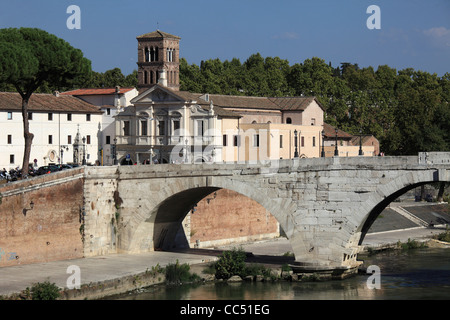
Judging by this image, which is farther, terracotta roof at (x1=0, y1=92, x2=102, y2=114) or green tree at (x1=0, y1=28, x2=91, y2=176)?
Answer: terracotta roof at (x1=0, y1=92, x2=102, y2=114)

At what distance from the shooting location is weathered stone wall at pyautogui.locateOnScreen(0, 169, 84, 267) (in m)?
30.1

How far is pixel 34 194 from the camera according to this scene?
31.0 meters

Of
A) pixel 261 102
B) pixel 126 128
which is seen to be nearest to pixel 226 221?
pixel 126 128

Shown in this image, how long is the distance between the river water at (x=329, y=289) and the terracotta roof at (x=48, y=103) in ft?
67.4

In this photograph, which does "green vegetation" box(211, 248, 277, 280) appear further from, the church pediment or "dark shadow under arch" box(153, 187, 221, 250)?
the church pediment

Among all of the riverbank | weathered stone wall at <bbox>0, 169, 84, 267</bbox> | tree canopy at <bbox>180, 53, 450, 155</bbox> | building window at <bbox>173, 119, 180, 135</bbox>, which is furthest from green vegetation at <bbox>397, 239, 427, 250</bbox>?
tree canopy at <bbox>180, 53, 450, 155</bbox>

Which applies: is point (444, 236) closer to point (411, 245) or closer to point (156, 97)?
point (411, 245)

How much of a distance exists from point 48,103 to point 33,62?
13417 millimetres

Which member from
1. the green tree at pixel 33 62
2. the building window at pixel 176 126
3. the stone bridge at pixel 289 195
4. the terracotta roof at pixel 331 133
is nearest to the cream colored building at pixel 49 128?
the building window at pixel 176 126

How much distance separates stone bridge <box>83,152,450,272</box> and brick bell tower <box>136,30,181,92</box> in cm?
3105

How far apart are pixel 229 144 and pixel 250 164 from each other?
64.4 ft

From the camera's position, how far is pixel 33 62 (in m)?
35.8

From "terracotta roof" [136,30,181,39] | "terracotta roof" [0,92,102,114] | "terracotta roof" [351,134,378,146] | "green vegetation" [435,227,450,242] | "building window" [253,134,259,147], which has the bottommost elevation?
"green vegetation" [435,227,450,242]

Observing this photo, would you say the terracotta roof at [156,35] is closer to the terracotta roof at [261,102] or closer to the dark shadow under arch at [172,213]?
the terracotta roof at [261,102]
